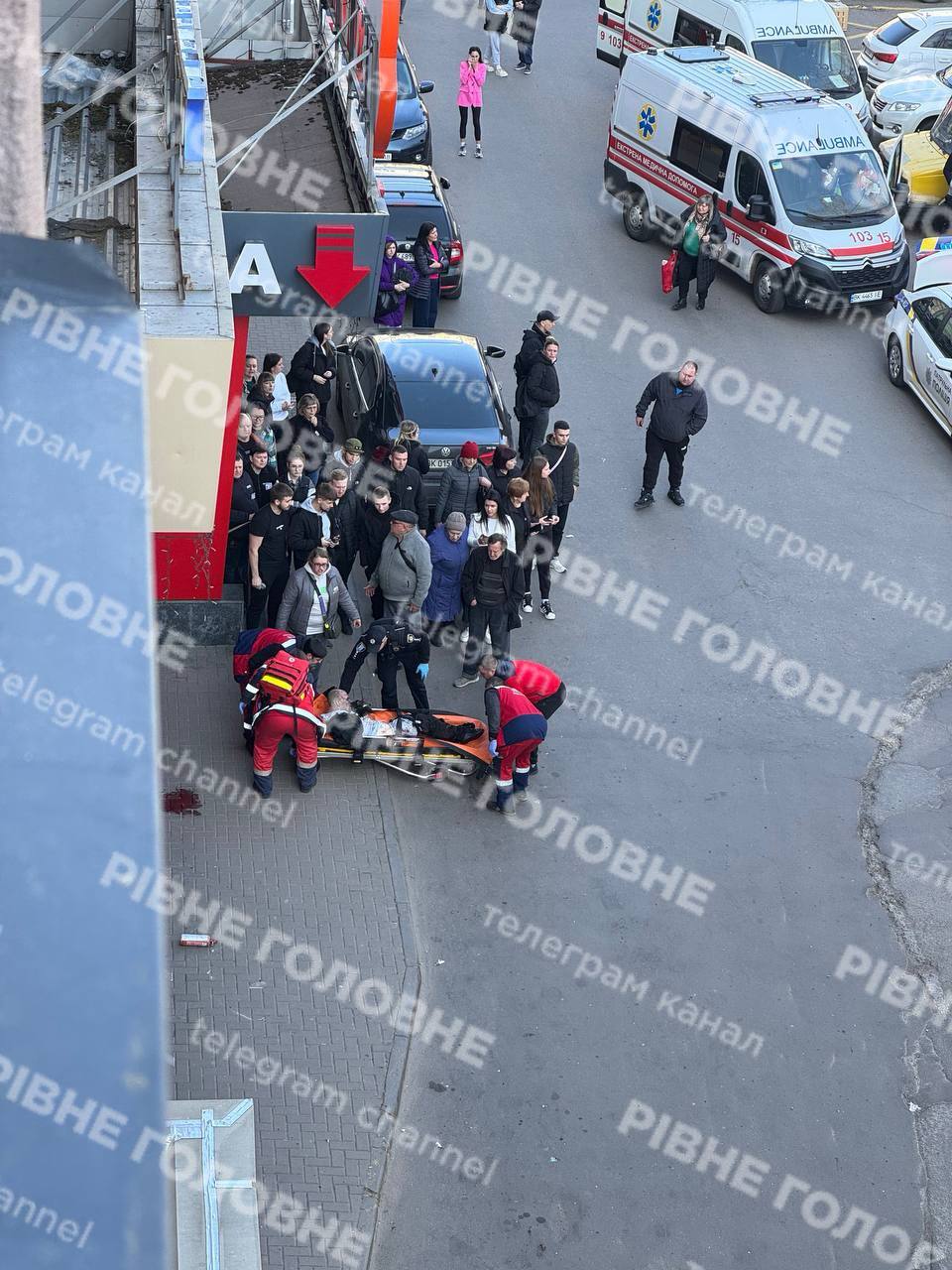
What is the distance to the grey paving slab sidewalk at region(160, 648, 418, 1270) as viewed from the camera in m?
9.42

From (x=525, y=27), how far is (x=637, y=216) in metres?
7.60

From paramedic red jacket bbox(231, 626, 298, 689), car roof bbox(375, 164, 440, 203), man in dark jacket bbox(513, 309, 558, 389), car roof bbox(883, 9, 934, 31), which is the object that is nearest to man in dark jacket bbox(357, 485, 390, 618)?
paramedic red jacket bbox(231, 626, 298, 689)

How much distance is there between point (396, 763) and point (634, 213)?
12195 mm

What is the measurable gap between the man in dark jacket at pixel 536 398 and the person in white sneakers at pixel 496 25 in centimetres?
1302

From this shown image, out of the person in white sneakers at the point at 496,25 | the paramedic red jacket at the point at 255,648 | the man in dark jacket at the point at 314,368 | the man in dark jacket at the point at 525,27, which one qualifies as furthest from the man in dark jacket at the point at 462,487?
the man in dark jacket at the point at 525,27

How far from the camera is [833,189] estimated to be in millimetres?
20391

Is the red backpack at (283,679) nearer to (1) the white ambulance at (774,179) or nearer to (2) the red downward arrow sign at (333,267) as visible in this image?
(2) the red downward arrow sign at (333,267)

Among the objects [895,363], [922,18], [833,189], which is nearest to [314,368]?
[895,363]

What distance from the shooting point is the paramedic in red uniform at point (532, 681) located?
39.0 ft

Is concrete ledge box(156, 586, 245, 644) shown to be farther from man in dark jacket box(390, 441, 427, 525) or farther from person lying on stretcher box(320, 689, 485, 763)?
man in dark jacket box(390, 441, 427, 525)

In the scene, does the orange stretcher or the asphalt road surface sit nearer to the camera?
the asphalt road surface

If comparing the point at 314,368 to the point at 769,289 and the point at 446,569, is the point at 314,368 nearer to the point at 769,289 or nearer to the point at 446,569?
the point at 446,569

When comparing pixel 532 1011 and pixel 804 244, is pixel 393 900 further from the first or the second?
pixel 804 244

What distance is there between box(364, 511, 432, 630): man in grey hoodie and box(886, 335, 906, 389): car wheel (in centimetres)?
887
